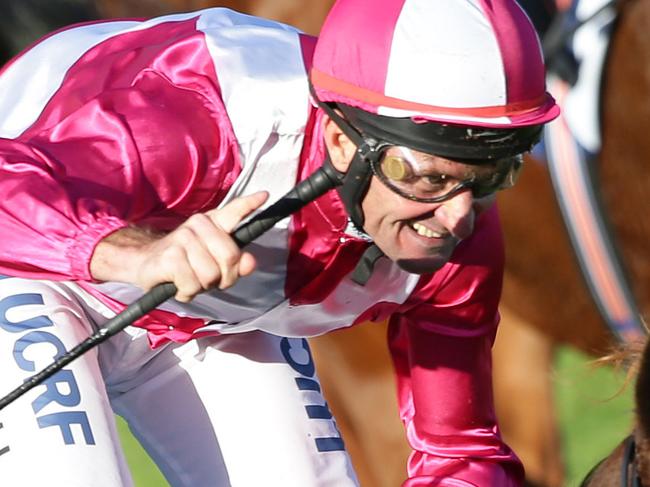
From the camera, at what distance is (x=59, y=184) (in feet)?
7.87

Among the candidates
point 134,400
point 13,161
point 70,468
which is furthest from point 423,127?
point 134,400

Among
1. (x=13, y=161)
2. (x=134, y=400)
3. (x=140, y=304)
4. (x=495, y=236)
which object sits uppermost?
(x=13, y=161)

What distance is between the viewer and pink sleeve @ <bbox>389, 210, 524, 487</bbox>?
9.70 ft

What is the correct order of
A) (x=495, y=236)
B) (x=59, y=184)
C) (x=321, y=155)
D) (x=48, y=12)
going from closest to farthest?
(x=59, y=184)
(x=321, y=155)
(x=495, y=236)
(x=48, y=12)

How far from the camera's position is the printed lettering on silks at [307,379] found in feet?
9.78

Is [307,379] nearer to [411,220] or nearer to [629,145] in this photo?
[411,220]

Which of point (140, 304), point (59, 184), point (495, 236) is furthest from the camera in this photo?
point (495, 236)

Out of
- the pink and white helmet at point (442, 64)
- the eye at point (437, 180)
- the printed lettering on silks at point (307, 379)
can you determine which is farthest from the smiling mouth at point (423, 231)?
the printed lettering on silks at point (307, 379)

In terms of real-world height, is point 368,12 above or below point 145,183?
above

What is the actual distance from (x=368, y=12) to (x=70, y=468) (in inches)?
36.3

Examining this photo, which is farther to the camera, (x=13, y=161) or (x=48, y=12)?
(x=48, y=12)

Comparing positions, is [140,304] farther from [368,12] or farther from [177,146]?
[368,12]

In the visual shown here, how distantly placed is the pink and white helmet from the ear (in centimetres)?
7

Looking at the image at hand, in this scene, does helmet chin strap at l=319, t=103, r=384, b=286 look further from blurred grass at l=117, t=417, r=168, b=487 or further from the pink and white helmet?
blurred grass at l=117, t=417, r=168, b=487
